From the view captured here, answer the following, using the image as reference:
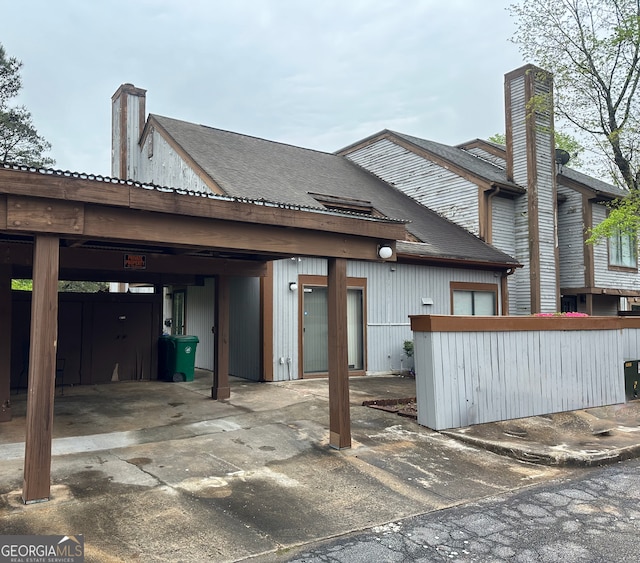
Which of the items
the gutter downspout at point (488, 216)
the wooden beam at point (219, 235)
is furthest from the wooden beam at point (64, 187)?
the gutter downspout at point (488, 216)

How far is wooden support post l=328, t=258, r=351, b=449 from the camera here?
5891 millimetres

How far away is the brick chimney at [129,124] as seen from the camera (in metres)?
16.6

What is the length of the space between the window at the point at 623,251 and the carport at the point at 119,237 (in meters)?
14.2

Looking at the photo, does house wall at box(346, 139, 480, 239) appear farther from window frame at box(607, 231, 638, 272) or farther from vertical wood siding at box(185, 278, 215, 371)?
vertical wood siding at box(185, 278, 215, 371)

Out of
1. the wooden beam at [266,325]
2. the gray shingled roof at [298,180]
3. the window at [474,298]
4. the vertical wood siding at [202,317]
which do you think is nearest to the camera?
the wooden beam at [266,325]

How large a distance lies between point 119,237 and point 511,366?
591 cm

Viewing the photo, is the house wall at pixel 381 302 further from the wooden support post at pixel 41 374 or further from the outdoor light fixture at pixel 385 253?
the wooden support post at pixel 41 374

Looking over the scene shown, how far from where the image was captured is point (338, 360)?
19.5 ft

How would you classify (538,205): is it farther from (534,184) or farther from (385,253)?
(385,253)

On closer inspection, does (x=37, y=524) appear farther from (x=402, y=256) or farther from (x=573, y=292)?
(x=573, y=292)

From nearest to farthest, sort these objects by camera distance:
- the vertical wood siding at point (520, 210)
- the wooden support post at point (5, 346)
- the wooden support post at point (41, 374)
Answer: the wooden support post at point (41, 374) → the wooden support post at point (5, 346) → the vertical wood siding at point (520, 210)

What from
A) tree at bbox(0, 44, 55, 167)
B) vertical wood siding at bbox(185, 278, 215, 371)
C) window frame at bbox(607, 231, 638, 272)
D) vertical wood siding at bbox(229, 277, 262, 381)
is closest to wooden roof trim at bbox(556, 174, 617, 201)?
window frame at bbox(607, 231, 638, 272)

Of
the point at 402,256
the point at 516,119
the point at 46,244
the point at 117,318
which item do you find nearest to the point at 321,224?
the point at 46,244

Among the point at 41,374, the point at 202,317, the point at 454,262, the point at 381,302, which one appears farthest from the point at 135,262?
the point at 454,262
